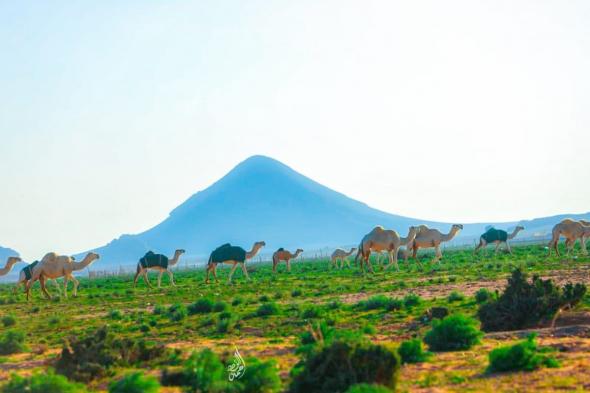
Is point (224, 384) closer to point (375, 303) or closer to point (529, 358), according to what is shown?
point (529, 358)

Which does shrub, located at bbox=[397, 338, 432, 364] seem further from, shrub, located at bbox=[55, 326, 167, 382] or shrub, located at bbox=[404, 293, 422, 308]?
shrub, located at bbox=[404, 293, 422, 308]

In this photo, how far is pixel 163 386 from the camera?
396 inches

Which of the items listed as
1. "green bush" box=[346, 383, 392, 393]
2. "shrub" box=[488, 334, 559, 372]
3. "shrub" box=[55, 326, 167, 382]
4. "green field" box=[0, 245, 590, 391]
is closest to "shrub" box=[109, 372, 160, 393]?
"green field" box=[0, 245, 590, 391]

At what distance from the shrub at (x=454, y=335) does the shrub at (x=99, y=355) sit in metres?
4.23

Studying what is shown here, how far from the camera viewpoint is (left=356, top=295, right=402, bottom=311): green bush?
18659 mm

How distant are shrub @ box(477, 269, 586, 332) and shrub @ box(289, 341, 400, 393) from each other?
6.13m

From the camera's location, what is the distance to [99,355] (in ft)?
37.3

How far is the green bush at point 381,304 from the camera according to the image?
18.7 meters

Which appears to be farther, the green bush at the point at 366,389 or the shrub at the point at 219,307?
the shrub at the point at 219,307

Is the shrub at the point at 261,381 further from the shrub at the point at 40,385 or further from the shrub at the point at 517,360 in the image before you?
the shrub at the point at 517,360

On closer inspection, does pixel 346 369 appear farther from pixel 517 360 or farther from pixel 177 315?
pixel 177 315

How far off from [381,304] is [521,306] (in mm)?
5044

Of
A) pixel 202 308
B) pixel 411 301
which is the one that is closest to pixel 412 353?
pixel 411 301
